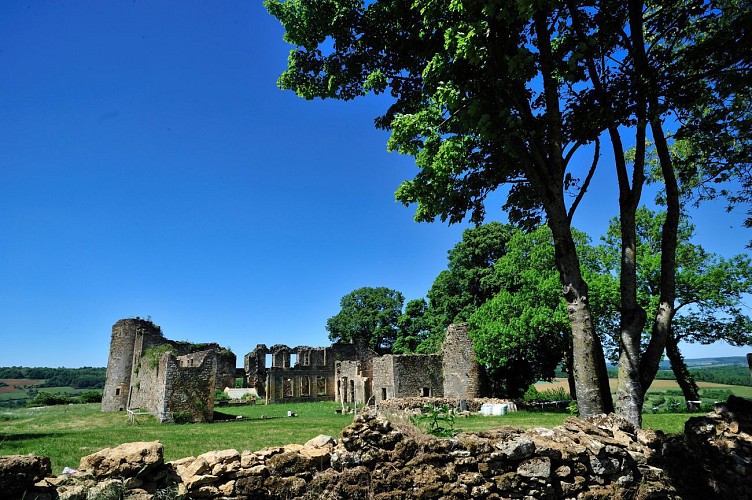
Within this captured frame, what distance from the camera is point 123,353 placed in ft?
103

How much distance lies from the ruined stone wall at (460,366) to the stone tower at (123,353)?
2002 cm

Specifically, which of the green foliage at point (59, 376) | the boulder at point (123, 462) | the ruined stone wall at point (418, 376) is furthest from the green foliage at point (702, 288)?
the green foliage at point (59, 376)

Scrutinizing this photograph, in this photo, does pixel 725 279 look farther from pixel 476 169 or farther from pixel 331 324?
pixel 331 324

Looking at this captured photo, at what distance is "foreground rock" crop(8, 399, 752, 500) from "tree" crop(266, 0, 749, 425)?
1039 mm

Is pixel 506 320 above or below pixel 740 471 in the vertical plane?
above

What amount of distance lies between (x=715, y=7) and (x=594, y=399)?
7.57m

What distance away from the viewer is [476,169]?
8922 millimetres

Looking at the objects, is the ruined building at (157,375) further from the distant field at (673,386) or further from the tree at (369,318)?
the distant field at (673,386)

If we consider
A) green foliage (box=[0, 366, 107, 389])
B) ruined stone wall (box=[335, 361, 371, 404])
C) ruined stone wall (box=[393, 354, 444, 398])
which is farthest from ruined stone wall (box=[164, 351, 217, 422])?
green foliage (box=[0, 366, 107, 389])

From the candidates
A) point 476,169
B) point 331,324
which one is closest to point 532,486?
point 476,169

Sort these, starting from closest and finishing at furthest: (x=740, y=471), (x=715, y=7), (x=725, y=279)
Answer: (x=740, y=471), (x=715, y=7), (x=725, y=279)

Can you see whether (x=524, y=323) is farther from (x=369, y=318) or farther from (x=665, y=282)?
(x=369, y=318)

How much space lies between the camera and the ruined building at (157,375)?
1994cm

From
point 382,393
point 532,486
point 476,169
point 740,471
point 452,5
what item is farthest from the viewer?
point 382,393
